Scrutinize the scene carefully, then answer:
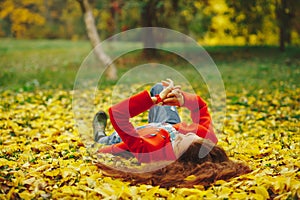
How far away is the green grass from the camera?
7.64 m

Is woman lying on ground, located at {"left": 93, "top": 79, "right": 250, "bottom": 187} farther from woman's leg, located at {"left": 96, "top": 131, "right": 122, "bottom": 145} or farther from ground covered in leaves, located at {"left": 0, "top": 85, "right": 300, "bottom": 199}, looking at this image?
woman's leg, located at {"left": 96, "top": 131, "right": 122, "bottom": 145}

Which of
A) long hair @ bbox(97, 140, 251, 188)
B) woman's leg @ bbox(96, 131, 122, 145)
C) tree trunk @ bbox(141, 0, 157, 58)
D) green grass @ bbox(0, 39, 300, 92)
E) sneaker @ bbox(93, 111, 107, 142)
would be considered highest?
tree trunk @ bbox(141, 0, 157, 58)

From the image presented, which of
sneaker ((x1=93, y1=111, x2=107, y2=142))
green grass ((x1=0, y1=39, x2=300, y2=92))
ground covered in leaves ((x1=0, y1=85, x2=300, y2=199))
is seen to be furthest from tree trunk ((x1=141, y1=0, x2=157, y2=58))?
sneaker ((x1=93, y1=111, x2=107, y2=142))

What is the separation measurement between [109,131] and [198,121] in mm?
1409

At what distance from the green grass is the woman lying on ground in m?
4.12

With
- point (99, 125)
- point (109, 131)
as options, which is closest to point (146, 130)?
point (99, 125)

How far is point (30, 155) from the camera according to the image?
130 inches

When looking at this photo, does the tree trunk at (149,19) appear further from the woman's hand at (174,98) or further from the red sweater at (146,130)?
the woman's hand at (174,98)

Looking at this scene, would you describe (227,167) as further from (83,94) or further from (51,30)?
(51,30)

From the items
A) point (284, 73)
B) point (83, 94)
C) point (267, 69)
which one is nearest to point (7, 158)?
point (83, 94)

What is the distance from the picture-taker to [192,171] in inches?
111

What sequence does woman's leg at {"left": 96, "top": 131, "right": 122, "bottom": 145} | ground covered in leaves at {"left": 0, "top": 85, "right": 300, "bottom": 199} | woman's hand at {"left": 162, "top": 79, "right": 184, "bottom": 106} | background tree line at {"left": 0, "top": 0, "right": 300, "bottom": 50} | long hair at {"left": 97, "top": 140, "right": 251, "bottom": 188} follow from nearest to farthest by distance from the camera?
ground covered in leaves at {"left": 0, "top": 85, "right": 300, "bottom": 199}, long hair at {"left": 97, "top": 140, "right": 251, "bottom": 188}, woman's hand at {"left": 162, "top": 79, "right": 184, "bottom": 106}, woman's leg at {"left": 96, "top": 131, "right": 122, "bottom": 145}, background tree line at {"left": 0, "top": 0, "right": 300, "bottom": 50}

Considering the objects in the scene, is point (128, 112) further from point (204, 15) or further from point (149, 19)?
point (204, 15)

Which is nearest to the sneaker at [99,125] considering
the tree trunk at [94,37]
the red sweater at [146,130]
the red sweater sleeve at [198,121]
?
the red sweater at [146,130]
